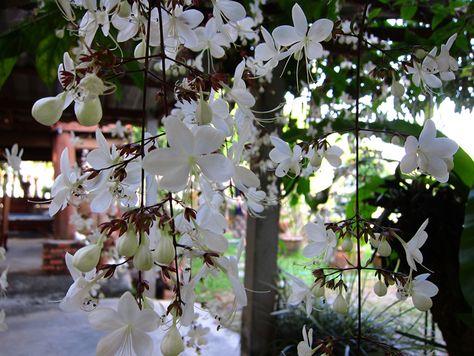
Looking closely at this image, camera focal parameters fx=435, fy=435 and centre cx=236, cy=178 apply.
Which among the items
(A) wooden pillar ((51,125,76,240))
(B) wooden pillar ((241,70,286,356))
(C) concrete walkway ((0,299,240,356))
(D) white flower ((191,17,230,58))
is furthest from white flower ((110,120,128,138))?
(A) wooden pillar ((51,125,76,240))

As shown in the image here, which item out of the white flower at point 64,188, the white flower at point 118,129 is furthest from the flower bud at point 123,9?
the white flower at point 118,129

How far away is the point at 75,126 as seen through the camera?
4.30 m

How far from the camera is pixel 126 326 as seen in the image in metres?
0.25

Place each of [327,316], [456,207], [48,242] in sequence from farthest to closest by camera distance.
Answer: [48,242] < [327,316] < [456,207]

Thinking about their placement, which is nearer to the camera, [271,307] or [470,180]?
[470,180]

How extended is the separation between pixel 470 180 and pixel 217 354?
1.57 m

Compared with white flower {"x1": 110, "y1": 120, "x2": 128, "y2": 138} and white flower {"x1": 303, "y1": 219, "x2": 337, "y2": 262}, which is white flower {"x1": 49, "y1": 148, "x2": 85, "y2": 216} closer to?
white flower {"x1": 303, "y1": 219, "x2": 337, "y2": 262}

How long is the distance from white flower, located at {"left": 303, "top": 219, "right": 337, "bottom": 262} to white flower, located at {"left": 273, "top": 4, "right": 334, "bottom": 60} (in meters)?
0.16

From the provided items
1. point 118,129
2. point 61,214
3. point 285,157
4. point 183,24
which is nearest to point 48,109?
point 183,24

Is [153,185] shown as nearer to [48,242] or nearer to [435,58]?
[435,58]

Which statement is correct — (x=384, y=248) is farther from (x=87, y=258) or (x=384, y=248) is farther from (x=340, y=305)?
(x=87, y=258)

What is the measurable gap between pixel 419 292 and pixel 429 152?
0.12 meters

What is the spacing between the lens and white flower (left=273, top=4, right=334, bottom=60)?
37cm

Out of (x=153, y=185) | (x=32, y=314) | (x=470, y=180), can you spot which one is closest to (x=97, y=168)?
(x=153, y=185)
